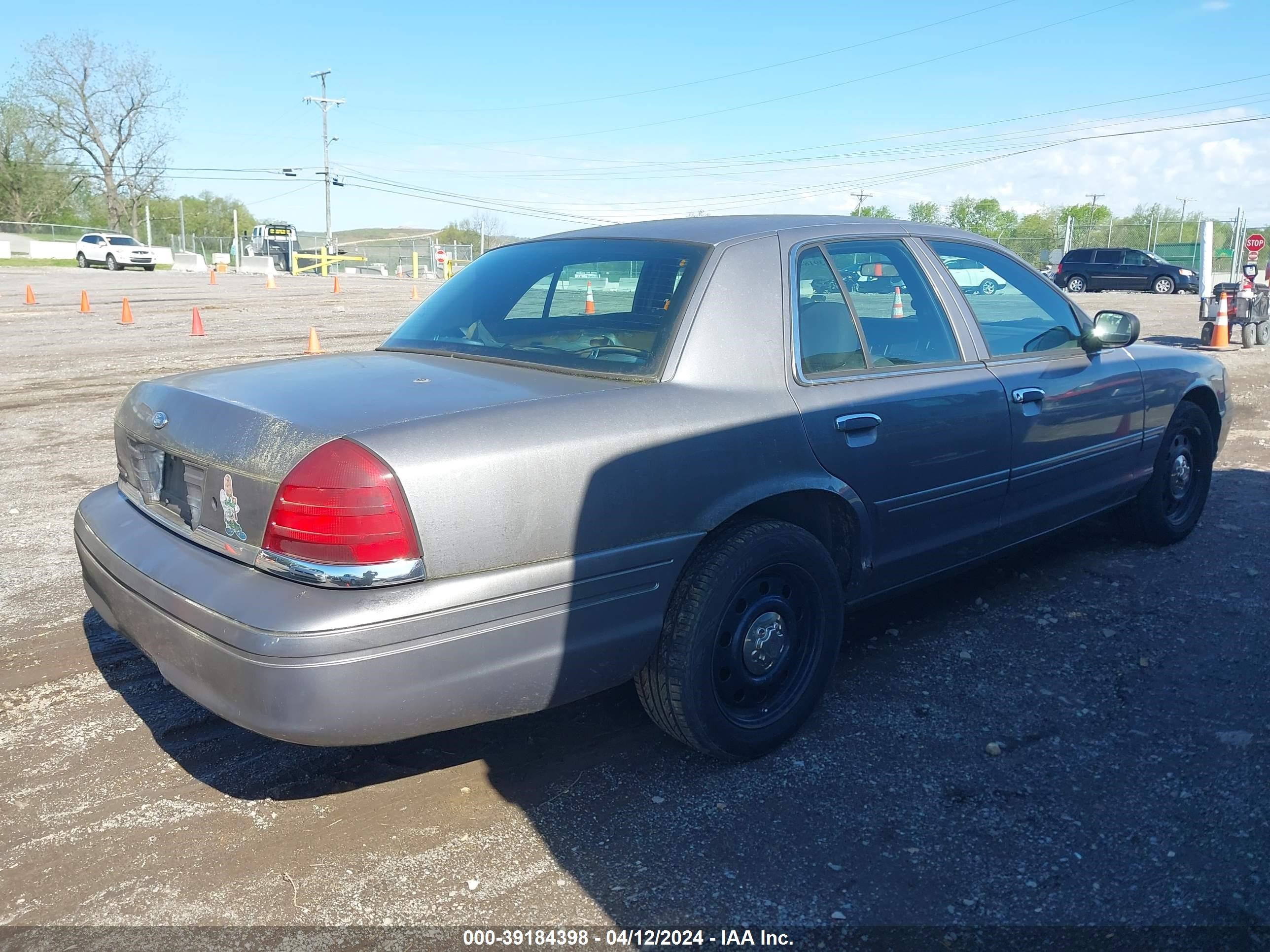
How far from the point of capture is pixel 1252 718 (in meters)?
3.46

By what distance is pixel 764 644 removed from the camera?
3.18 m

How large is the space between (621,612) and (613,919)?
76 cm

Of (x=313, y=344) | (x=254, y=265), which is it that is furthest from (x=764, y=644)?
(x=254, y=265)

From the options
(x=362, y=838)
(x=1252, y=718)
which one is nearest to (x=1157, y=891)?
(x=1252, y=718)

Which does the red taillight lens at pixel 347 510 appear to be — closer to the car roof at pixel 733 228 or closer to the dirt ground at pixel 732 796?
the dirt ground at pixel 732 796

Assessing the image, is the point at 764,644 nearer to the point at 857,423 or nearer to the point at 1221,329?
the point at 857,423

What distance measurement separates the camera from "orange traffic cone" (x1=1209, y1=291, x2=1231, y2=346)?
49.5 ft

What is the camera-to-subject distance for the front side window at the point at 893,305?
11.9ft

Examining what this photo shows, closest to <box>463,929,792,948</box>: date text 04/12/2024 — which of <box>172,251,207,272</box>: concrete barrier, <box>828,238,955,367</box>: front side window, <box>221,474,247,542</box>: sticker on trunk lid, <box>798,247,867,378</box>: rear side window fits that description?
<box>221,474,247,542</box>: sticker on trunk lid

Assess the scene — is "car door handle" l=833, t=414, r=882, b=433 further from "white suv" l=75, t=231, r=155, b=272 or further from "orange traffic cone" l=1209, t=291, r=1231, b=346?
"white suv" l=75, t=231, r=155, b=272

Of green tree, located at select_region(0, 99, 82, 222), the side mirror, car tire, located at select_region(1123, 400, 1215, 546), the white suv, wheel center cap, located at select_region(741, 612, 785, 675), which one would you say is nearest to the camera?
wheel center cap, located at select_region(741, 612, 785, 675)

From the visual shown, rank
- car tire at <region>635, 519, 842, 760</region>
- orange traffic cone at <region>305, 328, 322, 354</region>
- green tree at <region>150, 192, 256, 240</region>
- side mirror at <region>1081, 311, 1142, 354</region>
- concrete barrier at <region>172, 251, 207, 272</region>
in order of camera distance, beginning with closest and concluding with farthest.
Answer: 1. car tire at <region>635, 519, 842, 760</region>
2. side mirror at <region>1081, 311, 1142, 354</region>
3. orange traffic cone at <region>305, 328, 322, 354</region>
4. concrete barrier at <region>172, 251, 207, 272</region>
5. green tree at <region>150, 192, 256, 240</region>

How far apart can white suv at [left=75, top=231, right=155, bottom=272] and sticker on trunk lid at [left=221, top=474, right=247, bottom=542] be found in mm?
48254

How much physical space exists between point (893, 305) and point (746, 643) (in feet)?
4.84
